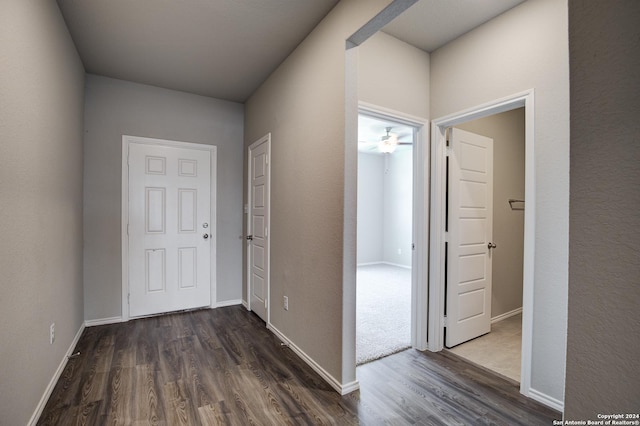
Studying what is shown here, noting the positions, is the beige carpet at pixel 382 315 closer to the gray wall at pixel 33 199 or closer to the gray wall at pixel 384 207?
the gray wall at pixel 384 207

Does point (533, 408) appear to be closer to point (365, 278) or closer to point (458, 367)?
point (458, 367)

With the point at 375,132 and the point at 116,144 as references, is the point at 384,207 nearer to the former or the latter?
the point at 375,132

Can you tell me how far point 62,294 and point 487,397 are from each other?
330 cm

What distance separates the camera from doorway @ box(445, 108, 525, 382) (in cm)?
282

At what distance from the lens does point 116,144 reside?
11.0 ft

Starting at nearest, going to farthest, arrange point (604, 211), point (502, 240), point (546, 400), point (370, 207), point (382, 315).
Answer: point (604, 211), point (546, 400), point (502, 240), point (382, 315), point (370, 207)

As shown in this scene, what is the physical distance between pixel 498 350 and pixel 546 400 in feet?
2.54

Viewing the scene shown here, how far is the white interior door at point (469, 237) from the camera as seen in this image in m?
2.76

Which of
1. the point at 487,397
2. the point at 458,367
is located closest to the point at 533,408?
the point at 487,397

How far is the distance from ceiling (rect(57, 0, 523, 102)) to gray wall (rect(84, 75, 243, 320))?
12.5 inches

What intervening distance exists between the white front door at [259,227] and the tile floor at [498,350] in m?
2.06

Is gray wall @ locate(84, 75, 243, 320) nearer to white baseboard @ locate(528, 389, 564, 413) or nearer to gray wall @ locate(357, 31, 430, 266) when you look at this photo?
gray wall @ locate(357, 31, 430, 266)

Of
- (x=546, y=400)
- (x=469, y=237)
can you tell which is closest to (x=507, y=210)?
(x=469, y=237)

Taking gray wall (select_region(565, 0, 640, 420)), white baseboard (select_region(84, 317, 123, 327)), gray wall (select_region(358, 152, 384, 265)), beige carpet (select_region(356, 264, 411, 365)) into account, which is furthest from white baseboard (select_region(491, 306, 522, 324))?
white baseboard (select_region(84, 317, 123, 327))
